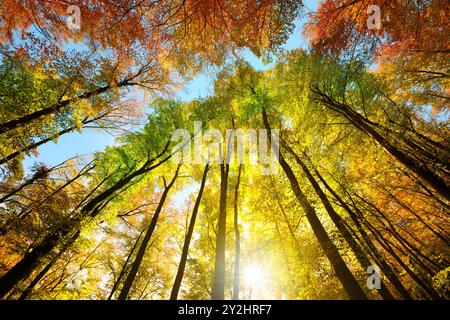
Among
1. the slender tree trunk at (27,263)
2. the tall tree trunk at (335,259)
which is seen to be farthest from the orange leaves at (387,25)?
the slender tree trunk at (27,263)

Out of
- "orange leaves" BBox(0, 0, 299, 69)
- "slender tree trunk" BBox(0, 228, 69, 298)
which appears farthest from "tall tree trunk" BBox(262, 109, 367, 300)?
"slender tree trunk" BBox(0, 228, 69, 298)

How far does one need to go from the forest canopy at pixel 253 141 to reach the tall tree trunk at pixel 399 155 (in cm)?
4

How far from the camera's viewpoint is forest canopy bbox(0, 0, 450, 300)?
5348mm

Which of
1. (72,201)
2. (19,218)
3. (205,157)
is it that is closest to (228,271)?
(205,157)

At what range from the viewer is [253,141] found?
10.1 m

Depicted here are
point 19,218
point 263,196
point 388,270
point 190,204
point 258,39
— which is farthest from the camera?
point 190,204

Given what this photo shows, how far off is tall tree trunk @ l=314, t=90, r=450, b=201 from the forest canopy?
1.7 inches

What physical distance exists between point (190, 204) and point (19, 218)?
824 cm

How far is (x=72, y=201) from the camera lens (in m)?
8.12

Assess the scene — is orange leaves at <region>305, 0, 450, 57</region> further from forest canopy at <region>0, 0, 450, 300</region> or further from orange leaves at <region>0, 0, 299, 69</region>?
orange leaves at <region>0, 0, 299, 69</region>

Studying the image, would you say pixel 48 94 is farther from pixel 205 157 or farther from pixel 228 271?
pixel 228 271

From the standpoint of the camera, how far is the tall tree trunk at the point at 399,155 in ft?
13.8
